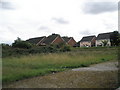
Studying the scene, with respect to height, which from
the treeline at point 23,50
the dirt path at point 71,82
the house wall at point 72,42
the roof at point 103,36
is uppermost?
the roof at point 103,36

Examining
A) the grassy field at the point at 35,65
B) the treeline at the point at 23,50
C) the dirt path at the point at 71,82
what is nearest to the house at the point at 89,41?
the treeline at the point at 23,50

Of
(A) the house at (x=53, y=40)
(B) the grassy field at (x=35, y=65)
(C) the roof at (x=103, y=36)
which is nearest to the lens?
(B) the grassy field at (x=35, y=65)

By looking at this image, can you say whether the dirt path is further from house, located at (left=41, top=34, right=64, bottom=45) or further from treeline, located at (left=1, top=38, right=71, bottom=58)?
house, located at (left=41, top=34, right=64, bottom=45)

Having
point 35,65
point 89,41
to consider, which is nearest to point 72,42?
point 89,41

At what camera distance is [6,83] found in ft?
20.7

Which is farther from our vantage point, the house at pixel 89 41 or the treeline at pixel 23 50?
the house at pixel 89 41

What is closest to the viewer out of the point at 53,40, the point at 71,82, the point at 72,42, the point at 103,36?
the point at 71,82

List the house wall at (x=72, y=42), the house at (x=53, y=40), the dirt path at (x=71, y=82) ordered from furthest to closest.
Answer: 1. the house wall at (x=72, y=42)
2. the house at (x=53, y=40)
3. the dirt path at (x=71, y=82)

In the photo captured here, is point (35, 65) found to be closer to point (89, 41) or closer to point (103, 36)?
point (103, 36)

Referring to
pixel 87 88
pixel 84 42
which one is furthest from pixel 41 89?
pixel 84 42

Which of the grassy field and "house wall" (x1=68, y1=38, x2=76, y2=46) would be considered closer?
the grassy field

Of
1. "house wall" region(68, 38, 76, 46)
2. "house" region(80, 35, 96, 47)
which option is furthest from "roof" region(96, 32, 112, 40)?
"house wall" region(68, 38, 76, 46)

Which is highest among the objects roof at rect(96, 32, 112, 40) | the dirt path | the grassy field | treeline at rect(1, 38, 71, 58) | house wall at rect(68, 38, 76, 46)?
roof at rect(96, 32, 112, 40)

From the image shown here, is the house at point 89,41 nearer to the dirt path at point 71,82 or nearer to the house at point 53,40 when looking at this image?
the house at point 53,40
